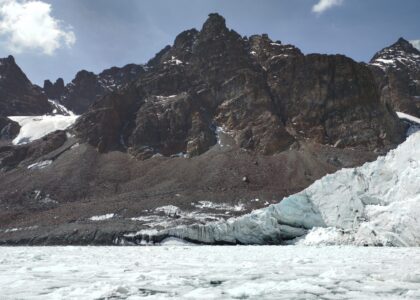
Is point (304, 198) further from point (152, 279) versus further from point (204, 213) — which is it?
point (204, 213)

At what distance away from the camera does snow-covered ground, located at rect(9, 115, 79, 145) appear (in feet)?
559

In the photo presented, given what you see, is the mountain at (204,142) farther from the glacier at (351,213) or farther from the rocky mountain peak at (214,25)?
the glacier at (351,213)

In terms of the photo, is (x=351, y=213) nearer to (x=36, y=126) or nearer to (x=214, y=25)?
(x=214, y=25)

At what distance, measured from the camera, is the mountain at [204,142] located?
94250 mm

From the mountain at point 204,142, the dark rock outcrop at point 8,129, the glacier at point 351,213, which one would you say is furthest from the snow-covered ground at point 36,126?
the glacier at point 351,213

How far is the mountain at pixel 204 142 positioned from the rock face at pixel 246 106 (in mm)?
365

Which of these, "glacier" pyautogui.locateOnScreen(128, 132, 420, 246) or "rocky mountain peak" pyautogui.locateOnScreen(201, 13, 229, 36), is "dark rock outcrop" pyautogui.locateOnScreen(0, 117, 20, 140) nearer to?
"rocky mountain peak" pyautogui.locateOnScreen(201, 13, 229, 36)

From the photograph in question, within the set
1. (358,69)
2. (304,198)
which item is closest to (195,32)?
(358,69)

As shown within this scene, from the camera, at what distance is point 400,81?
175250 millimetres

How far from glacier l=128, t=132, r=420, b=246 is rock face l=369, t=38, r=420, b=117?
123 metres

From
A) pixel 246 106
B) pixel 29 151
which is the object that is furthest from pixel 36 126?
pixel 246 106

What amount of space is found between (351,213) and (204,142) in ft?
295

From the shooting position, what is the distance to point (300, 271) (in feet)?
50.7

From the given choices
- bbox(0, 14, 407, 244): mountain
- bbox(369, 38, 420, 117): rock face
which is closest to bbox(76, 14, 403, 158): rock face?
bbox(0, 14, 407, 244): mountain
